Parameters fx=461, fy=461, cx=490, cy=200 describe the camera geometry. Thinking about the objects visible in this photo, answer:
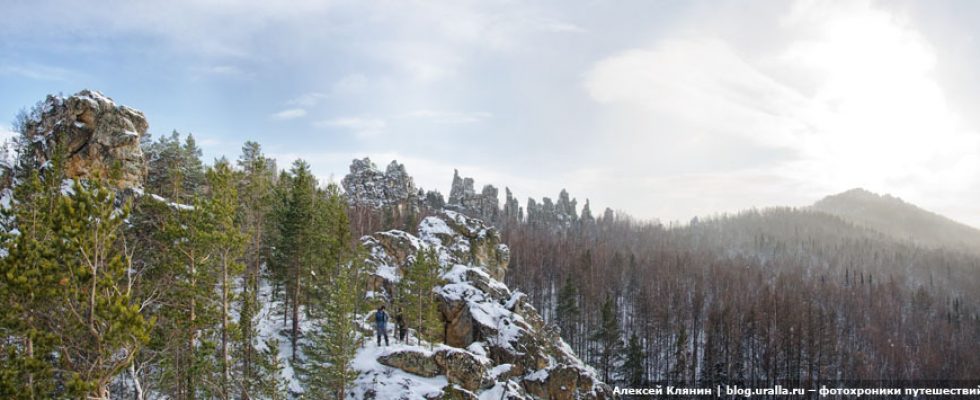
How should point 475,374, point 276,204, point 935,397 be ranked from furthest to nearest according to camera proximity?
point 935,397 < point 276,204 < point 475,374

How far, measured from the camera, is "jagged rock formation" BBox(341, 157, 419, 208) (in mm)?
117688

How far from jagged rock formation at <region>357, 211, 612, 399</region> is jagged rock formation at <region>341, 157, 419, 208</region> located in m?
62.3

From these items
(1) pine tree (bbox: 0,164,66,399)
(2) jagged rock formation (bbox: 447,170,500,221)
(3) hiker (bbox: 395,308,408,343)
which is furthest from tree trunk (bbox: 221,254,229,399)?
(2) jagged rock formation (bbox: 447,170,500,221)

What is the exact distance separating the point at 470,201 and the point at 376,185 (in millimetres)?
37388

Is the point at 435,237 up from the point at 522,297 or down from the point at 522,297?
up

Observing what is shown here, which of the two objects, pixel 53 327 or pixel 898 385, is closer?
pixel 53 327

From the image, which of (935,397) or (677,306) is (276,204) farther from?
(935,397)

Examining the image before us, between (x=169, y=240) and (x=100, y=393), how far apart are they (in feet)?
28.0

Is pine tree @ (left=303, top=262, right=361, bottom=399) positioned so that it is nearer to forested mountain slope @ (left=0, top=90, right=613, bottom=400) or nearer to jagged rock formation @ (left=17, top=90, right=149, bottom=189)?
forested mountain slope @ (left=0, top=90, right=613, bottom=400)

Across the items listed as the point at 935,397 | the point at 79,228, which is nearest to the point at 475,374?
the point at 79,228

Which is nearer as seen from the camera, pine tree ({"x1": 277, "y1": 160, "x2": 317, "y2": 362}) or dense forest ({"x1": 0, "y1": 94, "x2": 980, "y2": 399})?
dense forest ({"x1": 0, "y1": 94, "x2": 980, "y2": 399})

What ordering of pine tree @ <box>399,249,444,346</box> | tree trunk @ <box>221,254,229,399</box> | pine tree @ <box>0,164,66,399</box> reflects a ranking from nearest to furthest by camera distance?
pine tree @ <box>0,164,66,399</box> → tree trunk @ <box>221,254,229,399</box> → pine tree @ <box>399,249,444,346</box>

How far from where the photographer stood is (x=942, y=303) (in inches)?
5256

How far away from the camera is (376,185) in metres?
121
